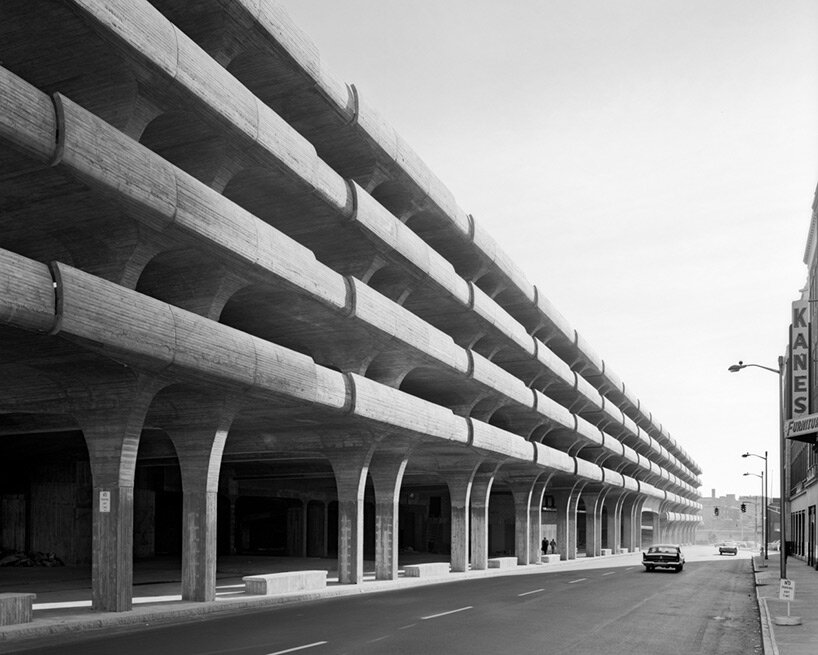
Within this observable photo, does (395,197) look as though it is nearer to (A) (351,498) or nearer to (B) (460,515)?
(A) (351,498)

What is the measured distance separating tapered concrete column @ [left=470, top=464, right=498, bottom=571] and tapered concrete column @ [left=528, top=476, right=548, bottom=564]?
880cm

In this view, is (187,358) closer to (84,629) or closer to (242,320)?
(84,629)

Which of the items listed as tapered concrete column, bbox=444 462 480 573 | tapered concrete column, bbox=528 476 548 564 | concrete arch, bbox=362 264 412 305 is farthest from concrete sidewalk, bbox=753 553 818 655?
tapered concrete column, bbox=528 476 548 564

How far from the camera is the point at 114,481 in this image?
71.2ft

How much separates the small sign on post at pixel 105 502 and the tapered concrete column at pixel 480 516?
31377mm

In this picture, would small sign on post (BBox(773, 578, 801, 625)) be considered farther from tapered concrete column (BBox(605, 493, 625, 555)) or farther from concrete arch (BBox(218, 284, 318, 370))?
tapered concrete column (BBox(605, 493, 625, 555))

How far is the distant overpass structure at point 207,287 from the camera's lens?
754 inches

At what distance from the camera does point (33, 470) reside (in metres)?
44.0

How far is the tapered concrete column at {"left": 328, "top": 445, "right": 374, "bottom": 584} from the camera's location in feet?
113

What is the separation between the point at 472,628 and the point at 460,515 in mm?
27628

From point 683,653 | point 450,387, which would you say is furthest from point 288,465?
point 683,653

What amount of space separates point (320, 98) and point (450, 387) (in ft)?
65.0

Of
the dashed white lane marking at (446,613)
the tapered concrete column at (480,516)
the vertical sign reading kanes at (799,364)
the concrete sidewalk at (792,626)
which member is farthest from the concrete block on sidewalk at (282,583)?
the vertical sign reading kanes at (799,364)

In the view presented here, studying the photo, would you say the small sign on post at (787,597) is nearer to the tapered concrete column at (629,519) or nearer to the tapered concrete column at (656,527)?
the tapered concrete column at (629,519)
